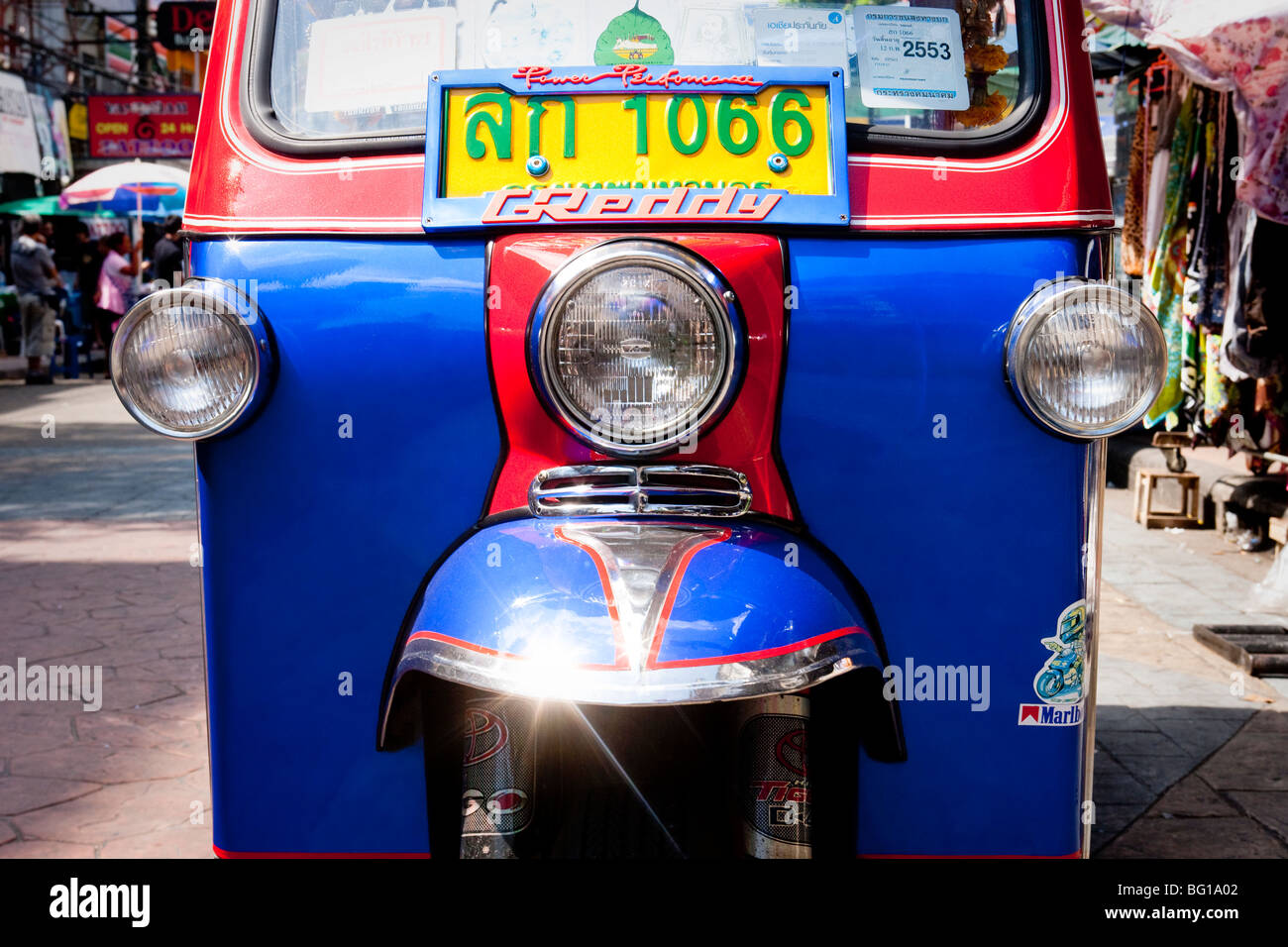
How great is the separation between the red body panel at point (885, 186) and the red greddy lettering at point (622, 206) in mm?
150

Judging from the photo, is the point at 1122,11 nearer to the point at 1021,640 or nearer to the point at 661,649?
the point at 1021,640

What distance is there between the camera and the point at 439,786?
1.90m

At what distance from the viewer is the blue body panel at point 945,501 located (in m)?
1.96

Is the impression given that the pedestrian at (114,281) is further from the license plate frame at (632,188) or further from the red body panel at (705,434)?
the red body panel at (705,434)

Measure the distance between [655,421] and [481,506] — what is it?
13.0 inches

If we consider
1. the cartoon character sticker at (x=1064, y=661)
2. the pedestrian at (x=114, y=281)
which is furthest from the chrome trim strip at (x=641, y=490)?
the pedestrian at (x=114, y=281)

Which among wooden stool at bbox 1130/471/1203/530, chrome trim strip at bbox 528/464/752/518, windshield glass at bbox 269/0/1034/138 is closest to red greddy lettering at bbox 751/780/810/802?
chrome trim strip at bbox 528/464/752/518

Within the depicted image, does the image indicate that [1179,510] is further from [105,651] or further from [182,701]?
[105,651]

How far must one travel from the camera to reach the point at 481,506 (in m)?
1.99

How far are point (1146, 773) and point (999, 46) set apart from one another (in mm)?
2217

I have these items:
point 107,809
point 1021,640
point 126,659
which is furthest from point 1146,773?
point 126,659

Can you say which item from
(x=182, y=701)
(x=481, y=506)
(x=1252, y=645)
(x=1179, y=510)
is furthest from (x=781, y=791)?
(x=1179, y=510)

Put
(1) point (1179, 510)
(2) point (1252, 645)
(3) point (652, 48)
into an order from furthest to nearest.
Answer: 1. (1) point (1179, 510)
2. (2) point (1252, 645)
3. (3) point (652, 48)
